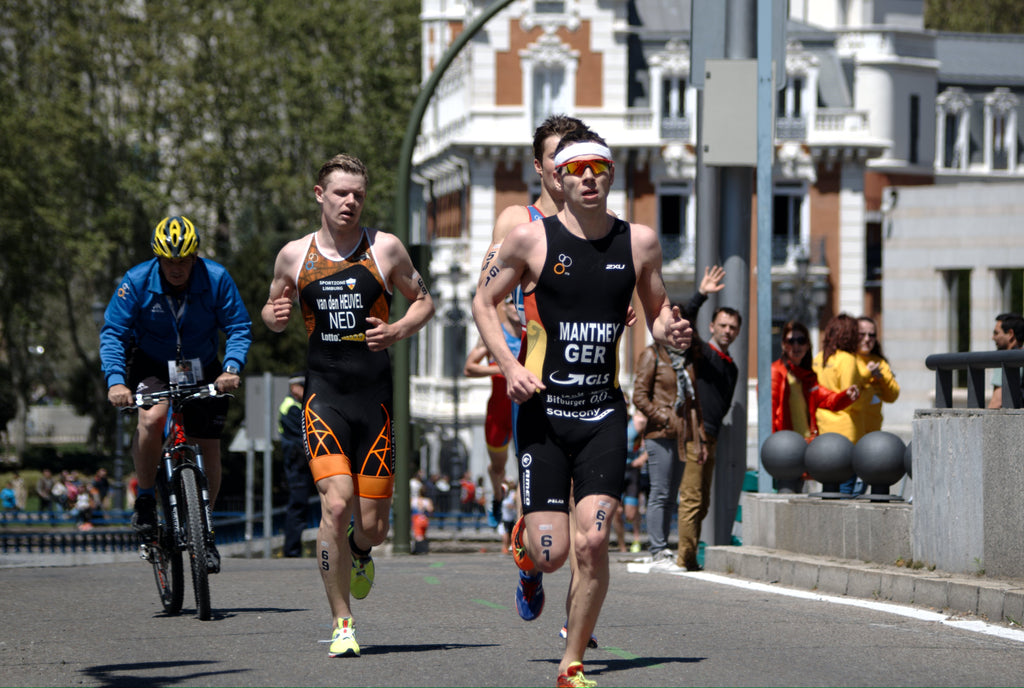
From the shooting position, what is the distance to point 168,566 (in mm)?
9992

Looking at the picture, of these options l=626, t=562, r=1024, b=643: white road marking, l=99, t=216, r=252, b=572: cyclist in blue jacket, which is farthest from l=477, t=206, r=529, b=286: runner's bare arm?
l=626, t=562, r=1024, b=643: white road marking

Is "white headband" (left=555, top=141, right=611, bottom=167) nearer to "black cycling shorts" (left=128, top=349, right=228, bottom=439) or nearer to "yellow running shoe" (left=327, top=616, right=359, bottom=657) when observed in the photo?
"yellow running shoe" (left=327, top=616, right=359, bottom=657)

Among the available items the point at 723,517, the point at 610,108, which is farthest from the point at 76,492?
the point at 723,517

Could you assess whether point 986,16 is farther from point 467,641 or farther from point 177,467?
point 467,641

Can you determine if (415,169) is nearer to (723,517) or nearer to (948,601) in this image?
(723,517)

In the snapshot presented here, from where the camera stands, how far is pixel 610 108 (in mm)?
59688

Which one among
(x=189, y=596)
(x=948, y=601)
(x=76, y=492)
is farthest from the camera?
(x=76, y=492)

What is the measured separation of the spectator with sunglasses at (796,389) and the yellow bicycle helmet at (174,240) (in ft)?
20.7

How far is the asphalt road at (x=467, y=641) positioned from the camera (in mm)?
7555

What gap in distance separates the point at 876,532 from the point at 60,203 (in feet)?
164

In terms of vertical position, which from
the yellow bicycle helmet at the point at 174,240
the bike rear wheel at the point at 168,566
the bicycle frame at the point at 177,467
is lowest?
the bike rear wheel at the point at 168,566

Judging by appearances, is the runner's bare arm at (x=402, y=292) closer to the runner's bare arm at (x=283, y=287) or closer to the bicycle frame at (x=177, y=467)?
the runner's bare arm at (x=283, y=287)

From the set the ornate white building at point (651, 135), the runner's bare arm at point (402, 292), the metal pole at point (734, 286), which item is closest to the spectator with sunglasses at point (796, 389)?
the metal pole at point (734, 286)

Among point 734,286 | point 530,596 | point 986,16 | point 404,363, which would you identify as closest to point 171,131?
point 986,16
